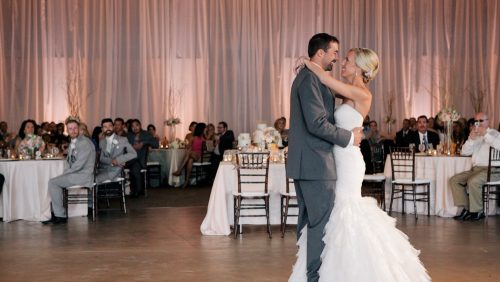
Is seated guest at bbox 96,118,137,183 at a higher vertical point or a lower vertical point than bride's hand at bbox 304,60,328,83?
lower

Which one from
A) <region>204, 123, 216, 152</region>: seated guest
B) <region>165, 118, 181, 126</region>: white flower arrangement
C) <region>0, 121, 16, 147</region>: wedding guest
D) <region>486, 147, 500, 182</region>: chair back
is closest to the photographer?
<region>486, 147, 500, 182</region>: chair back

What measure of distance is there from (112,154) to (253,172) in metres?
2.90

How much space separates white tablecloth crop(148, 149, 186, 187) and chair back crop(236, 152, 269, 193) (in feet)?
19.3

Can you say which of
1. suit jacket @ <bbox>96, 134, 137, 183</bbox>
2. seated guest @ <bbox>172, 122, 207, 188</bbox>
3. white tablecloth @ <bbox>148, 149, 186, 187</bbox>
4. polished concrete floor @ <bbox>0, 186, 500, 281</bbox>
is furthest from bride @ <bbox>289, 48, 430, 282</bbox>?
white tablecloth @ <bbox>148, 149, 186, 187</bbox>

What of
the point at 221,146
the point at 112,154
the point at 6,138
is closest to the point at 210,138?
the point at 221,146

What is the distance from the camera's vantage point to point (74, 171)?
9.55 m

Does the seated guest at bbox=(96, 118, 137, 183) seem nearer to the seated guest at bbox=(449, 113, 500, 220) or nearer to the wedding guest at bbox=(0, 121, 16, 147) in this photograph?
the wedding guest at bbox=(0, 121, 16, 147)

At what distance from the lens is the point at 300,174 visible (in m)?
4.68

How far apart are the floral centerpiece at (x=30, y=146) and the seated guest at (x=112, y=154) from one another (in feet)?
2.67

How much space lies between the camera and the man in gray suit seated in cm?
948

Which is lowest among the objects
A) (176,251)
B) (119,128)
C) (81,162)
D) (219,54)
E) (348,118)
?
(176,251)

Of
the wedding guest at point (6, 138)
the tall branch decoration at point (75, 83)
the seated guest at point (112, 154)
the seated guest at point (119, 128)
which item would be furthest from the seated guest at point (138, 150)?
the tall branch decoration at point (75, 83)

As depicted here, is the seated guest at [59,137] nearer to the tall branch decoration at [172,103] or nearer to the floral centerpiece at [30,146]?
the tall branch decoration at [172,103]

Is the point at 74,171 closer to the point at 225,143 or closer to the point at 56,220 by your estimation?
the point at 56,220
